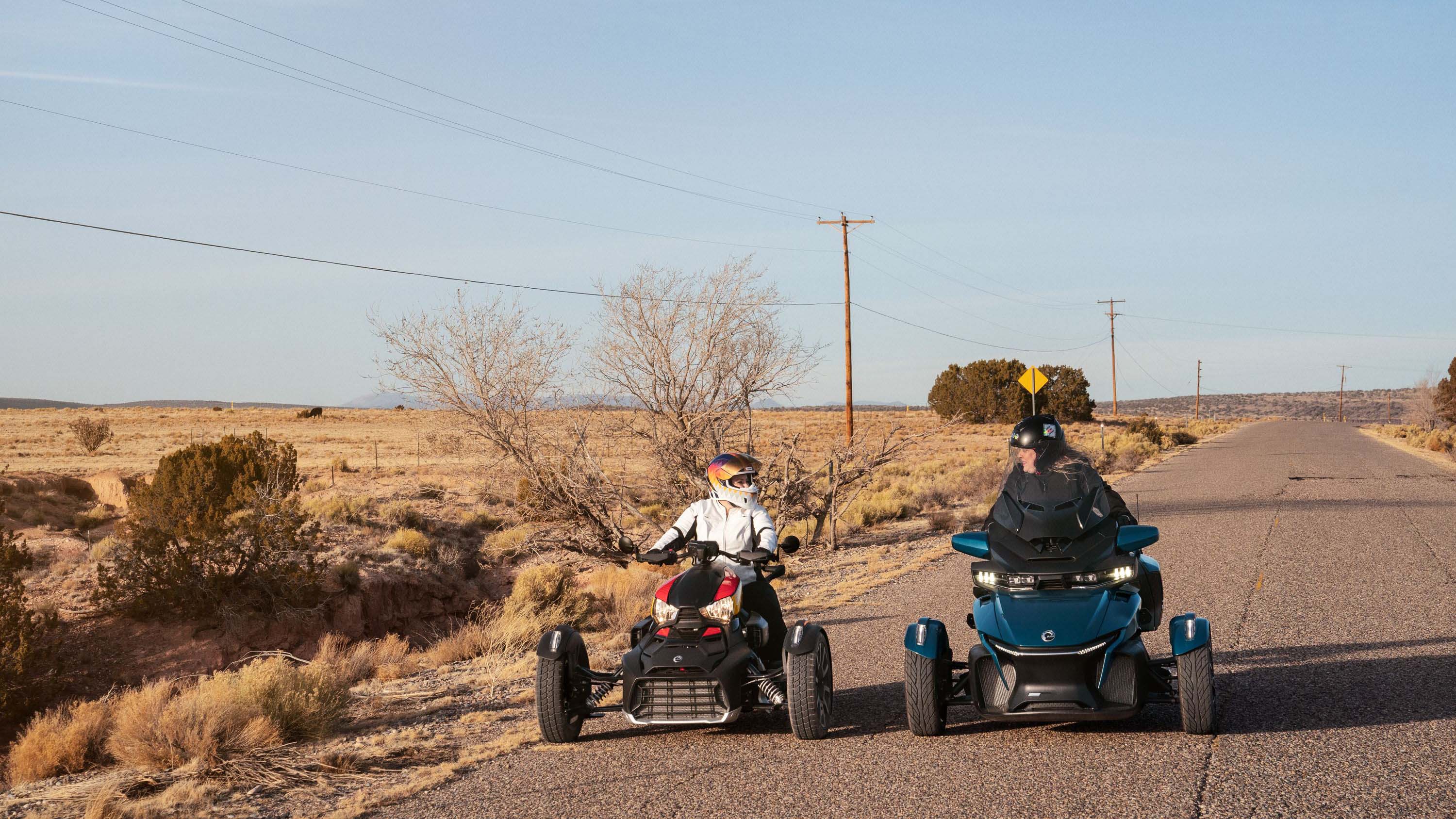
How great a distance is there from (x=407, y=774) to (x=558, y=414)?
1265 cm

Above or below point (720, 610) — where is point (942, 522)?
below

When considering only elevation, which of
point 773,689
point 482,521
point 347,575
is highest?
point 773,689

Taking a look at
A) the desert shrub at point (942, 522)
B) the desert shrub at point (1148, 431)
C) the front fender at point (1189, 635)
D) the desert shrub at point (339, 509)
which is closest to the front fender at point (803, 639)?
the front fender at point (1189, 635)

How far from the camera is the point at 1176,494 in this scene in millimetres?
26375

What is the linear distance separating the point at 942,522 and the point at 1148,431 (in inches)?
1691

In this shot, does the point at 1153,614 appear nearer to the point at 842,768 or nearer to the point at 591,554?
the point at 842,768

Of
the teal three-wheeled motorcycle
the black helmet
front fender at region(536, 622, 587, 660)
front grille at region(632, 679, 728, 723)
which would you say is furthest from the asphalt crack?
front fender at region(536, 622, 587, 660)

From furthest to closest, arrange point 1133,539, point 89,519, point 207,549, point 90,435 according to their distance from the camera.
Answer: point 90,435 < point 89,519 < point 207,549 < point 1133,539

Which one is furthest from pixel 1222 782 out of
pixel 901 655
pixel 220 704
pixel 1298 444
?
pixel 1298 444

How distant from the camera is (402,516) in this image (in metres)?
26.9

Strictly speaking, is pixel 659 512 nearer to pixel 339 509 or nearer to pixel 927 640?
pixel 339 509

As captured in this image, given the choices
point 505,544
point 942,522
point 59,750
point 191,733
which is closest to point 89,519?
point 505,544

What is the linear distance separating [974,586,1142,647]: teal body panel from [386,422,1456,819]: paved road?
2.39 ft

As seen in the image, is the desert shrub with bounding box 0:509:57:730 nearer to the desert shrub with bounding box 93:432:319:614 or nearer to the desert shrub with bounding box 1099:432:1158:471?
the desert shrub with bounding box 93:432:319:614
